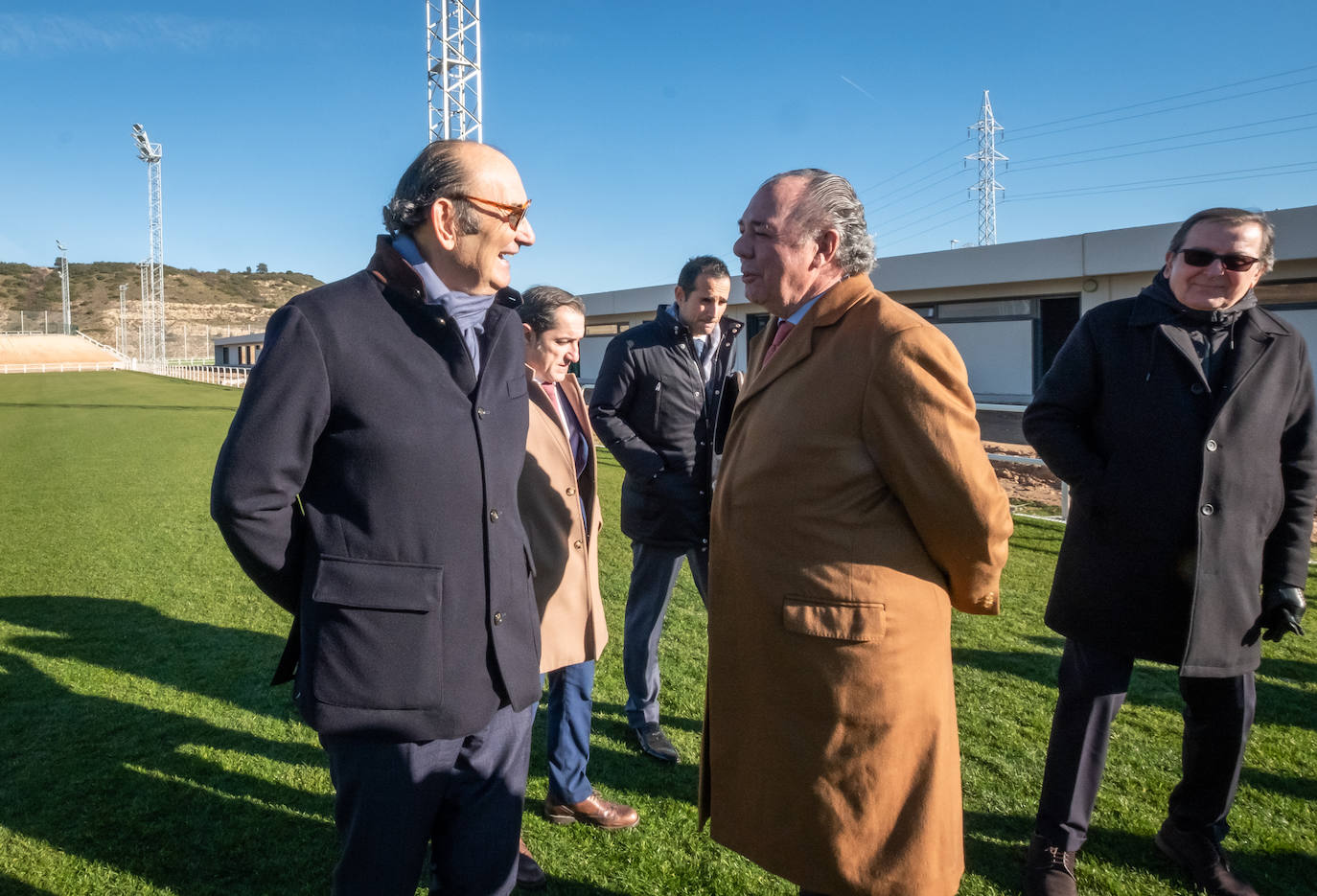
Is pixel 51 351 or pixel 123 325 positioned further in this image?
pixel 51 351

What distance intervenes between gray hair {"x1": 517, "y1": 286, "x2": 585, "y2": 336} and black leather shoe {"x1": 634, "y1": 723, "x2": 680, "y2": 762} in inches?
72.8

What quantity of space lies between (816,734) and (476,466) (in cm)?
90

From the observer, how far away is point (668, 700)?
4.27 metres

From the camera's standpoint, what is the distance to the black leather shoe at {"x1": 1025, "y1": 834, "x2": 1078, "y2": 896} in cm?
258

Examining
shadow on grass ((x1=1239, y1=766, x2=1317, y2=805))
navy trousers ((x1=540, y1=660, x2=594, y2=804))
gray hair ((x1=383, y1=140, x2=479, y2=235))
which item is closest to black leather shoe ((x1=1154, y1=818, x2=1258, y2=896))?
shadow on grass ((x1=1239, y1=766, x2=1317, y2=805))

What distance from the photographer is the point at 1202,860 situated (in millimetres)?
2676

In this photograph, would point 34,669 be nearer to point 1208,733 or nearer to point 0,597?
point 0,597

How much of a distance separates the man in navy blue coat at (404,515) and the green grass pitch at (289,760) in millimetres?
689

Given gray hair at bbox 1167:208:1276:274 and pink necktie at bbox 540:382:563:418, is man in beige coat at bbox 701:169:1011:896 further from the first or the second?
gray hair at bbox 1167:208:1276:274

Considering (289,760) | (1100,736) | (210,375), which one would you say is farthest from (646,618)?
(210,375)

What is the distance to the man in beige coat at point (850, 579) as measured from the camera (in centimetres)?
173

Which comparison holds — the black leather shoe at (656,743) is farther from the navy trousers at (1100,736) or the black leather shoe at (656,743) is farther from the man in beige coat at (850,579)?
the man in beige coat at (850,579)

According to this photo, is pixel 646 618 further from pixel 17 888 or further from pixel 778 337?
pixel 17 888

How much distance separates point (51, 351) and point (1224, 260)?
4104 inches
